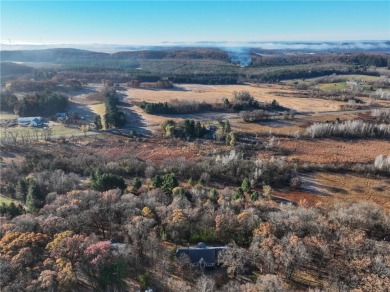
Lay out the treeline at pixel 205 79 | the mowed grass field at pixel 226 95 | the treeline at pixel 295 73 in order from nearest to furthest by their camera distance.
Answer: the mowed grass field at pixel 226 95 → the treeline at pixel 205 79 → the treeline at pixel 295 73

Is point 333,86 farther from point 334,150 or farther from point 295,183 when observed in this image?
point 295,183

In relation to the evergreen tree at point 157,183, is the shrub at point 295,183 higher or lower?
lower

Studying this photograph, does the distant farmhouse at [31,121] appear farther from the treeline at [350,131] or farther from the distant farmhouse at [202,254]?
the treeline at [350,131]

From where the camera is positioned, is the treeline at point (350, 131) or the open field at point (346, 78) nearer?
the treeline at point (350, 131)

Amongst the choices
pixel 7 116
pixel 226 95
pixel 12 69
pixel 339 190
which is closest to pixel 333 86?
pixel 226 95

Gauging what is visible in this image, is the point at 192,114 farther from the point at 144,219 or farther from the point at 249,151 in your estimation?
the point at 144,219

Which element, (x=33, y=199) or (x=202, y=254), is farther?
(x=33, y=199)

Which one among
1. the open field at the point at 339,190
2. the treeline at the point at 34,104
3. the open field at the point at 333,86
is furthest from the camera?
the open field at the point at 333,86

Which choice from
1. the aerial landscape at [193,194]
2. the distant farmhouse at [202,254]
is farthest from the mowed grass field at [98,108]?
the distant farmhouse at [202,254]
